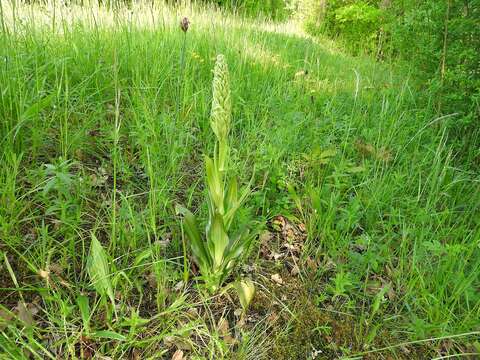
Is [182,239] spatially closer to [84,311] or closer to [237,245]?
[237,245]

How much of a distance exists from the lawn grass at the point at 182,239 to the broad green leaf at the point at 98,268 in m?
0.03

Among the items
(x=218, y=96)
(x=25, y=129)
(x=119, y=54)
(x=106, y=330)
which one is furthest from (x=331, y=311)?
(x=119, y=54)

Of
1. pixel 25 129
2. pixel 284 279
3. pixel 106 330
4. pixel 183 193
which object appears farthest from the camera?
pixel 183 193

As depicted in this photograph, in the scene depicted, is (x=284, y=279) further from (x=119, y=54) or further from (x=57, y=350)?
(x=119, y=54)

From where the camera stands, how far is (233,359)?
1194 mm

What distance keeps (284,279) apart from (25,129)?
5.11 feet

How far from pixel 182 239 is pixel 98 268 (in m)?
0.37

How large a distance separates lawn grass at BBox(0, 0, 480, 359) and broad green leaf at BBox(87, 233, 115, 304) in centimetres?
3

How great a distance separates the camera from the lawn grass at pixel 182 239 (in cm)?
121

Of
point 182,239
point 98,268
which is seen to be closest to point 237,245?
point 182,239

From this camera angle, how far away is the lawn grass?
1.21 m

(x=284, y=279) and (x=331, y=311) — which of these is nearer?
(x=331, y=311)

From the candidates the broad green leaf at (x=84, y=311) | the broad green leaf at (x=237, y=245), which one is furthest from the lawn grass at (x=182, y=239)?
the broad green leaf at (x=237, y=245)

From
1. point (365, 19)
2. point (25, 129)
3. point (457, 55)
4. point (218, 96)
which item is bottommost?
point (25, 129)
